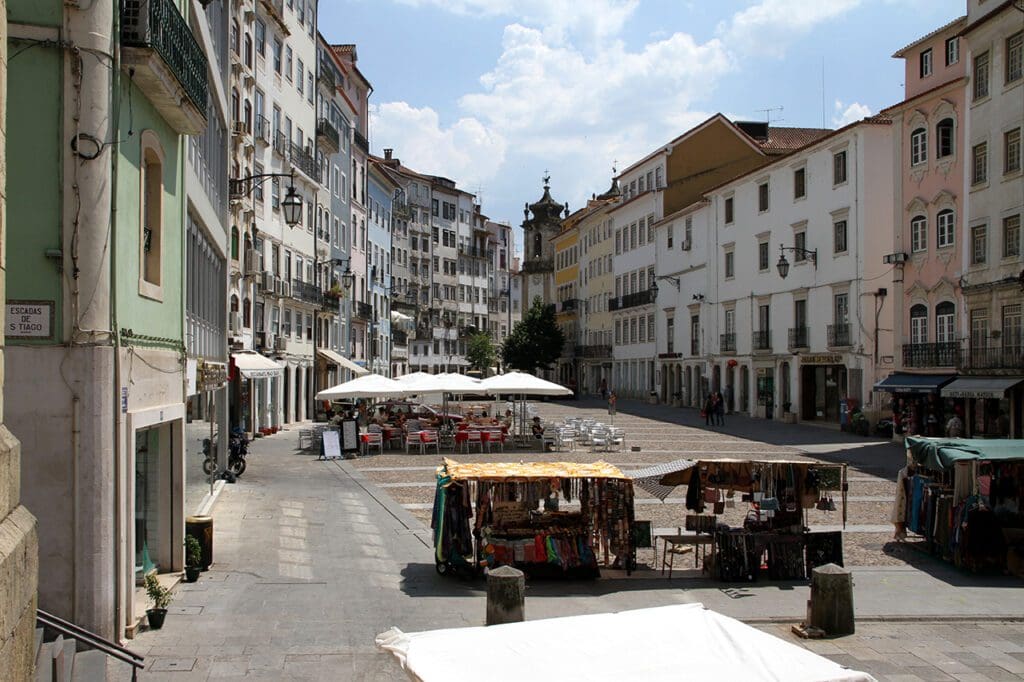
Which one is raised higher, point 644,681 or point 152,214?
point 152,214

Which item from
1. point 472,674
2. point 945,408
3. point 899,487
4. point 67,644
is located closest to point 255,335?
point 945,408

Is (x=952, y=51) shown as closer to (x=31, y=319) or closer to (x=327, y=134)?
(x=327, y=134)

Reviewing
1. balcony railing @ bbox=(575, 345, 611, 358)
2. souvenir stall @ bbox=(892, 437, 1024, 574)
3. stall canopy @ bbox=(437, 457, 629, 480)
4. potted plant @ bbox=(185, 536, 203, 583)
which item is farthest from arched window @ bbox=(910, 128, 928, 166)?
balcony railing @ bbox=(575, 345, 611, 358)

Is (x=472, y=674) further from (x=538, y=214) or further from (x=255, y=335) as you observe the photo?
(x=538, y=214)

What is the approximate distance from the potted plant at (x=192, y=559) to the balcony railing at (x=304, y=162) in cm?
3344

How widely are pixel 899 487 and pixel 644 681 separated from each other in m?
12.7

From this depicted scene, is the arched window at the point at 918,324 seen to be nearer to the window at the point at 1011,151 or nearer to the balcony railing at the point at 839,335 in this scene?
the balcony railing at the point at 839,335

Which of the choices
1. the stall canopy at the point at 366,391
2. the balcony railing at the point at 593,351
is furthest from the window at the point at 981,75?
the balcony railing at the point at 593,351

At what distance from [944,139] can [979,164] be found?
2.36 metres

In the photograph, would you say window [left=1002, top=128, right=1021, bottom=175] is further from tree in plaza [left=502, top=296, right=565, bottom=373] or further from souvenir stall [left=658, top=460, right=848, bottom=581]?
tree in plaza [left=502, top=296, right=565, bottom=373]

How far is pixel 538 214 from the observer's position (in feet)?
344

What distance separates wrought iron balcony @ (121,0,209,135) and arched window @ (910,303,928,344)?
28317 millimetres

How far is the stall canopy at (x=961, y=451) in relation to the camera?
14.7 m

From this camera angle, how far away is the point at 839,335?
42.2 m
